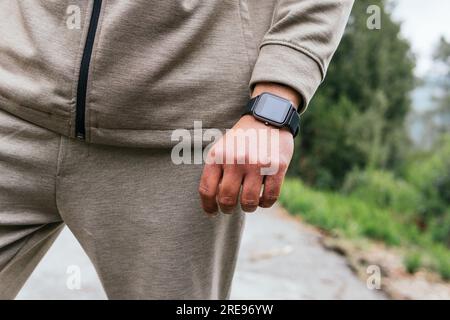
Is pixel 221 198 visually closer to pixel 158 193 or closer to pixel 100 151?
pixel 158 193

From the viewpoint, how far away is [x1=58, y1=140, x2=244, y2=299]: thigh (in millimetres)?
1389

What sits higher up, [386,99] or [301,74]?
[386,99]

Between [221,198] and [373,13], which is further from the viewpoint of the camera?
[373,13]

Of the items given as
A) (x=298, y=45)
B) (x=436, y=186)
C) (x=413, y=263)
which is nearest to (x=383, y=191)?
(x=436, y=186)

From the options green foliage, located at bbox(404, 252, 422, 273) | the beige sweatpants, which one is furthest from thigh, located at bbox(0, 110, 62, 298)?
green foliage, located at bbox(404, 252, 422, 273)

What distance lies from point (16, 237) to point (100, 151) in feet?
0.96

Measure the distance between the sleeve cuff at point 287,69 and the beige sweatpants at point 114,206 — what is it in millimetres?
267

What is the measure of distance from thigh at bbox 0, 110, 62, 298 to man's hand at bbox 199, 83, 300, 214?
0.38m

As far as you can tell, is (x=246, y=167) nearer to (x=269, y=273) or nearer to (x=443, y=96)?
(x=269, y=273)

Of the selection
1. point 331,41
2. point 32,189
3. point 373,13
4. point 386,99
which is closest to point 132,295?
point 32,189

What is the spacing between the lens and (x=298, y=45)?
133 centimetres

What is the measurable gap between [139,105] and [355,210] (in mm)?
6758
